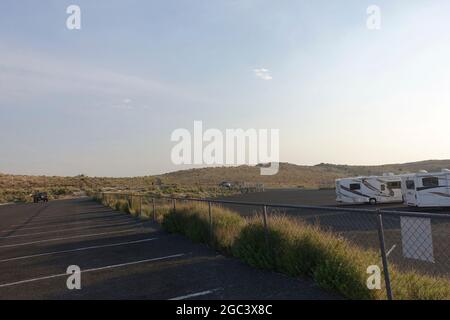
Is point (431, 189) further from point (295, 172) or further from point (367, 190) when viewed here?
point (295, 172)

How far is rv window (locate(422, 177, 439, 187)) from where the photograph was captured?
1009 inches

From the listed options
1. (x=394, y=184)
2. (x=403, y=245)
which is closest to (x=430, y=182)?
(x=394, y=184)

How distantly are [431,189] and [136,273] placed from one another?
21.4 meters

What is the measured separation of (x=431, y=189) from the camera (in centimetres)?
2578

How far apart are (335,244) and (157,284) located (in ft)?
10.4

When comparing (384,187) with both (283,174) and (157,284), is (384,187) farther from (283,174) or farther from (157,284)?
(283,174)

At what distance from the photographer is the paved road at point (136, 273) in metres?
7.36

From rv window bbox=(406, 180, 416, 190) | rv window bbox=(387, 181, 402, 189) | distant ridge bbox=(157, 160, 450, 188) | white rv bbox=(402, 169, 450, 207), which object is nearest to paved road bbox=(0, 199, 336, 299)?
white rv bbox=(402, 169, 450, 207)

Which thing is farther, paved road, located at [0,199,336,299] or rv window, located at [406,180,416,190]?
rv window, located at [406,180,416,190]

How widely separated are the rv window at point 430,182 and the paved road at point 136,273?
17.1 m

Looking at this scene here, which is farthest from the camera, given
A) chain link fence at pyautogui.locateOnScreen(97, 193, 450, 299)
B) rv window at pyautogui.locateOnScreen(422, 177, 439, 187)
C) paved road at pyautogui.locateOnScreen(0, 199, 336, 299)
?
rv window at pyautogui.locateOnScreen(422, 177, 439, 187)

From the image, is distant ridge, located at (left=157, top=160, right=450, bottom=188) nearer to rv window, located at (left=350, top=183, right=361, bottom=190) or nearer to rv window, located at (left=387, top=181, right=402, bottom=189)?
rv window, located at (left=387, top=181, right=402, bottom=189)
